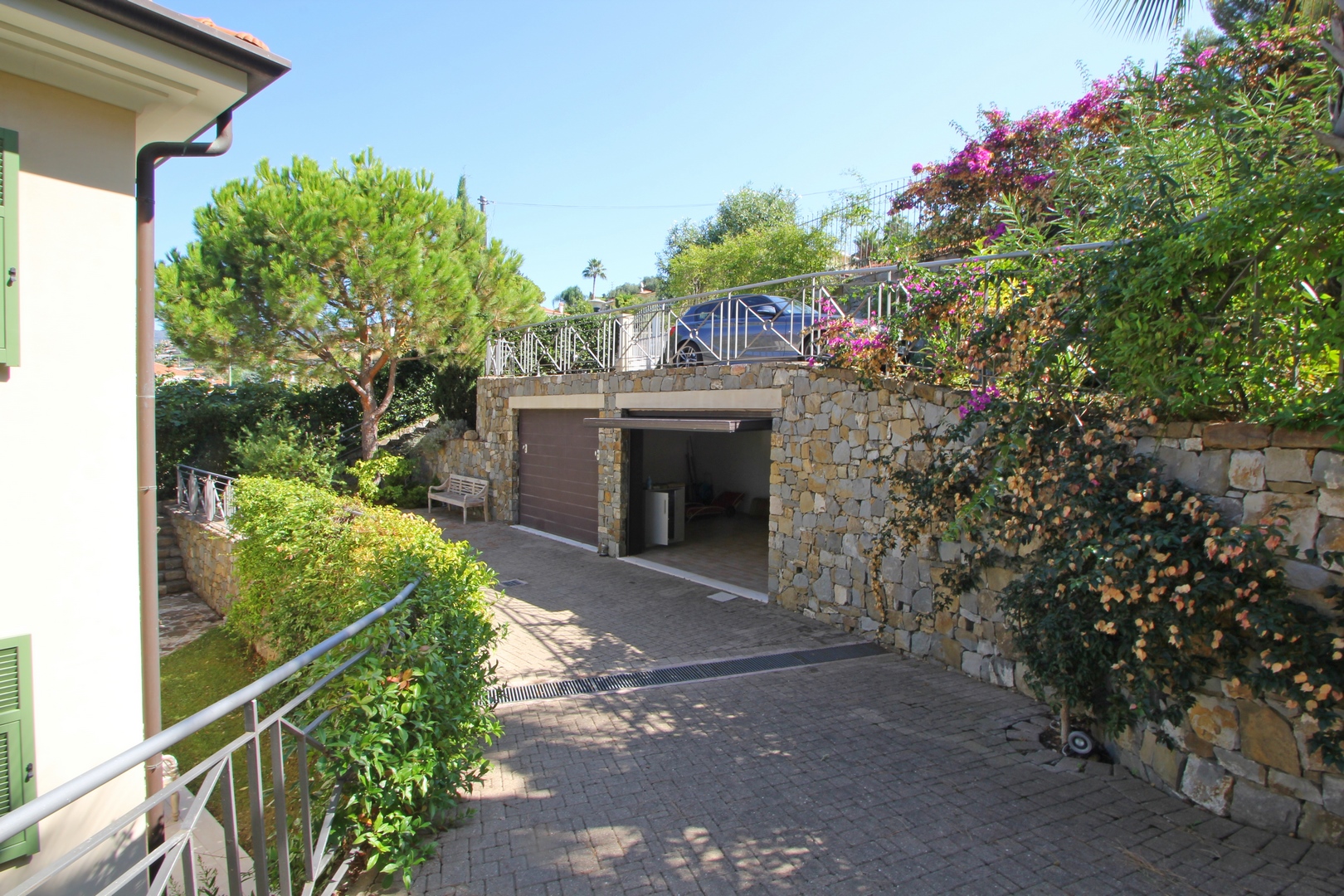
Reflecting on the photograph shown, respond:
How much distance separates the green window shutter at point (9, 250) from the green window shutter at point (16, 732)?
1.40m

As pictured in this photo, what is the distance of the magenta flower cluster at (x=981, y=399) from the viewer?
500 cm

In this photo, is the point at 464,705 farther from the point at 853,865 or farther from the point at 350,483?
the point at 350,483

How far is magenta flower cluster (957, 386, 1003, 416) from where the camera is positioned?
5000 mm

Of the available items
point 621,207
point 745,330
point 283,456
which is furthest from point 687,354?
point 621,207

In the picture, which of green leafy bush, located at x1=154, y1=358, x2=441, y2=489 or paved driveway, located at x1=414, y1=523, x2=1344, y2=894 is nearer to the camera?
paved driveway, located at x1=414, y1=523, x2=1344, y2=894

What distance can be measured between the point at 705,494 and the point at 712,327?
20.3 ft

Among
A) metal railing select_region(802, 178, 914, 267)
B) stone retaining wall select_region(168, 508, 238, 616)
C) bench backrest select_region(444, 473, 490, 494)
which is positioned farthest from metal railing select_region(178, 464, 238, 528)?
metal railing select_region(802, 178, 914, 267)

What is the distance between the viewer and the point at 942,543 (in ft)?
19.1

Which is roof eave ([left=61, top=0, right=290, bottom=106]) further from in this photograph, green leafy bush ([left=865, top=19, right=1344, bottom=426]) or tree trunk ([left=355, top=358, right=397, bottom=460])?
tree trunk ([left=355, top=358, right=397, bottom=460])

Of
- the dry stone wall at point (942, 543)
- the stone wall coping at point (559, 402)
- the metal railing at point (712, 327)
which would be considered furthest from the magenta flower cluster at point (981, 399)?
the stone wall coping at point (559, 402)

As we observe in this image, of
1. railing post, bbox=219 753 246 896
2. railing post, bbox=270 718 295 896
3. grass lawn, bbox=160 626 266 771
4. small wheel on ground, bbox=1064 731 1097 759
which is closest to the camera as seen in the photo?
railing post, bbox=219 753 246 896

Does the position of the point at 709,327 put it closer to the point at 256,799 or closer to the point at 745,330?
the point at 745,330

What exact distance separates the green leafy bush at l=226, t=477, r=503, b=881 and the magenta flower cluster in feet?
12.3

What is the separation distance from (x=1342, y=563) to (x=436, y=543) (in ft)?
17.0
